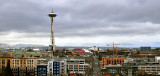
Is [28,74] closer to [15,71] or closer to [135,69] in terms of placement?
[15,71]

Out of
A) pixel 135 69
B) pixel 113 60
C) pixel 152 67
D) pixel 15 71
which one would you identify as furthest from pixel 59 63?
pixel 113 60

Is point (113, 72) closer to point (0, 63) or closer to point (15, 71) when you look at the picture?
point (15, 71)

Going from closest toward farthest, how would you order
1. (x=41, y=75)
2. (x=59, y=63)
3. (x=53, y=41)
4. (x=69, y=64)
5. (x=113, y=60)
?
(x=41, y=75)
(x=59, y=63)
(x=69, y=64)
(x=113, y=60)
(x=53, y=41)

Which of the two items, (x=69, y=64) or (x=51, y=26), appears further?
(x=51, y=26)

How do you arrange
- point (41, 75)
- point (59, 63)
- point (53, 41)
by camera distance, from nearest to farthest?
point (41, 75) → point (59, 63) → point (53, 41)

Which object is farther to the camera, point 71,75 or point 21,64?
point 21,64

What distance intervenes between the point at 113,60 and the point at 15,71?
26.0 metres

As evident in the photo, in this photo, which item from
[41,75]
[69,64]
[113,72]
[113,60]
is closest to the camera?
[41,75]

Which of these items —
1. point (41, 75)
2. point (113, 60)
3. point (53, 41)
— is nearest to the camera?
point (41, 75)

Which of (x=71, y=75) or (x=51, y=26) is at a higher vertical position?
(x=51, y=26)

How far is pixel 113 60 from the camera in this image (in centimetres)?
5884

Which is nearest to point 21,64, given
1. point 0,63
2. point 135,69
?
point 0,63

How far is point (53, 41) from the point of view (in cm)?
8731

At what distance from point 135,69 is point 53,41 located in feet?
154
